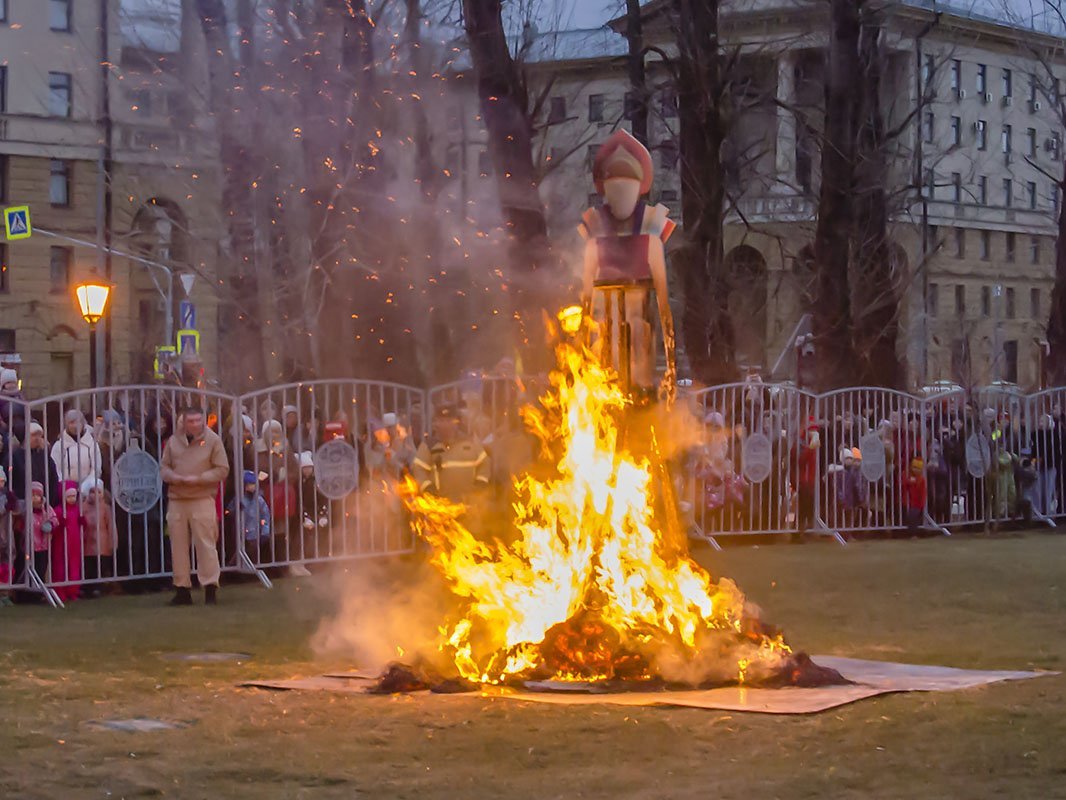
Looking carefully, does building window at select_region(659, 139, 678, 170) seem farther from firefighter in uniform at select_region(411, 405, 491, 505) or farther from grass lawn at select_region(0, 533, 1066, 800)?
grass lawn at select_region(0, 533, 1066, 800)

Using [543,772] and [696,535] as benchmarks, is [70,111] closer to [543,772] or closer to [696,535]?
[696,535]

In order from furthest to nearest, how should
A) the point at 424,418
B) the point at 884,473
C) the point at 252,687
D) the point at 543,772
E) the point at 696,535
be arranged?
1. the point at 884,473
2. the point at 696,535
3. the point at 424,418
4. the point at 252,687
5. the point at 543,772

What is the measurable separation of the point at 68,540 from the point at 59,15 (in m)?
56.3

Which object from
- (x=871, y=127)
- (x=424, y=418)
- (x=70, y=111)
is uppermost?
(x=70, y=111)

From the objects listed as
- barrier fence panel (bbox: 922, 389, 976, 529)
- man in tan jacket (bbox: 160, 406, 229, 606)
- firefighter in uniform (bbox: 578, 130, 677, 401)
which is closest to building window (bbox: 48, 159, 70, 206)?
barrier fence panel (bbox: 922, 389, 976, 529)

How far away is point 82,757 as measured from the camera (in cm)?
920

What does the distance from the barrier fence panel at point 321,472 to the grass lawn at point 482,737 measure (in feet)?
16.3

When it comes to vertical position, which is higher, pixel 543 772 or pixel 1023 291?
pixel 1023 291

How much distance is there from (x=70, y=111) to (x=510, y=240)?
4872 centimetres

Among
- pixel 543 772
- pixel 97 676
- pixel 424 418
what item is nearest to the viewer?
pixel 543 772

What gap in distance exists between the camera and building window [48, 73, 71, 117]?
68.9m

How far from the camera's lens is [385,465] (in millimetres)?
21141

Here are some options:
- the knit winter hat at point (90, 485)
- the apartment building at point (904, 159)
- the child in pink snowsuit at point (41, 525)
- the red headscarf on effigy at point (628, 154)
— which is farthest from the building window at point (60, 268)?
the red headscarf on effigy at point (628, 154)

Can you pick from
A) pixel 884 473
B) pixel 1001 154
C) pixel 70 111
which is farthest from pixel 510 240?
pixel 1001 154
